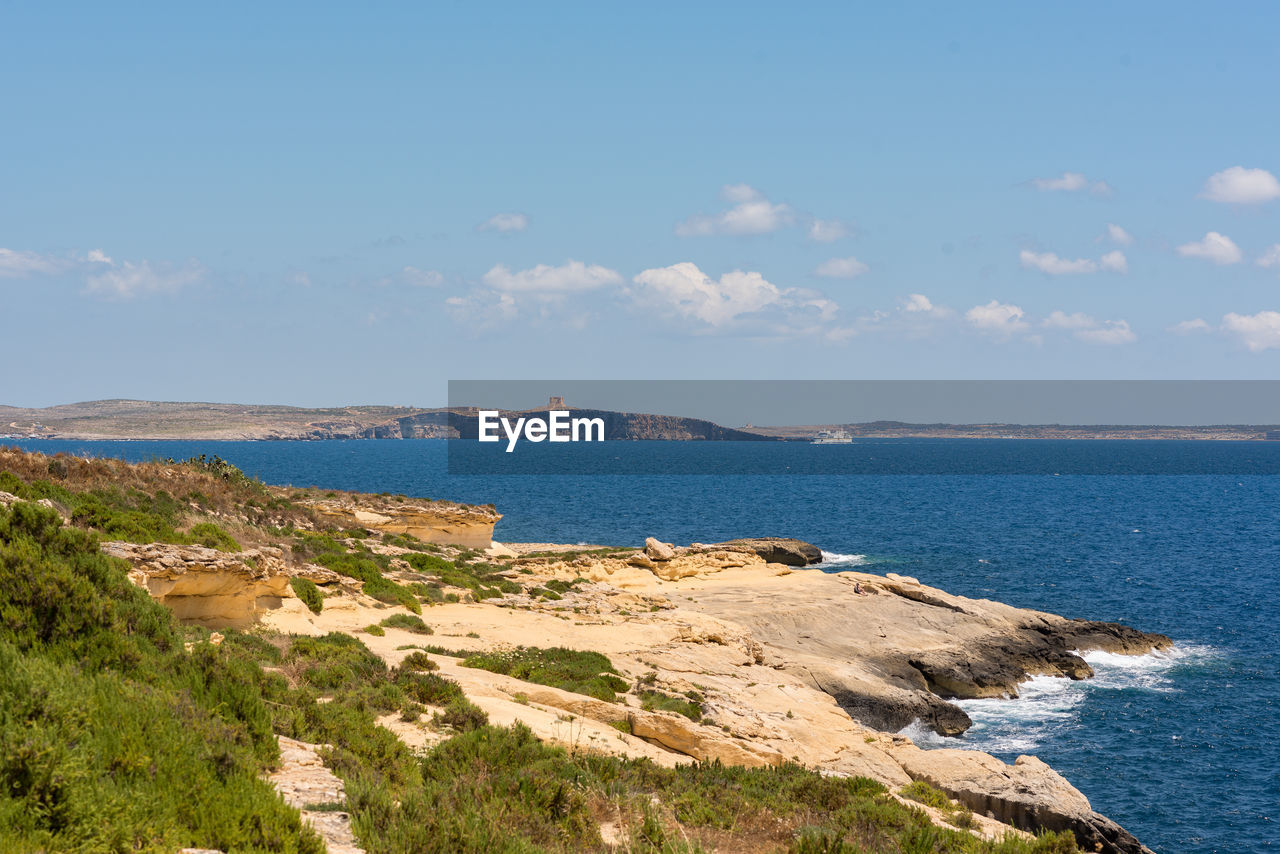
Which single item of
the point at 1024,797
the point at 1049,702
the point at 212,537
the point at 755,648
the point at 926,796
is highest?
the point at 212,537

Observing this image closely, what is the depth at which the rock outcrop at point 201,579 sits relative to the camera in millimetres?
19188

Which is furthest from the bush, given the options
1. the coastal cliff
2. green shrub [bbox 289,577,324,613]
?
green shrub [bbox 289,577,324,613]

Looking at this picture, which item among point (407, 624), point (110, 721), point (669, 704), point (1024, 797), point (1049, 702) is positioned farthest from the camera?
point (1049, 702)

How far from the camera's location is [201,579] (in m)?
20.2

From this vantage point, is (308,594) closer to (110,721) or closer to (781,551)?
(110,721)

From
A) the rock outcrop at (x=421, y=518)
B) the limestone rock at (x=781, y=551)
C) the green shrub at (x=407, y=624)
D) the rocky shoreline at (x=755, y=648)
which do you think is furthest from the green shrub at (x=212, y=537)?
the limestone rock at (x=781, y=551)

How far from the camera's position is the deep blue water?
27.5 meters

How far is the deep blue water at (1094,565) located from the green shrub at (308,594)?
13.0 m

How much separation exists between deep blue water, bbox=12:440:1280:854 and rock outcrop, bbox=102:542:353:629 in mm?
16036

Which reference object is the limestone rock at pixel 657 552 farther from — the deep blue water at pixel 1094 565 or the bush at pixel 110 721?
the bush at pixel 110 721

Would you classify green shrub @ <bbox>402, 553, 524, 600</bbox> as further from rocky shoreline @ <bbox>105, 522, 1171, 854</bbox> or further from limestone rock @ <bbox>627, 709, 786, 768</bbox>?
limestone rock @ <bbox>627, 709, 786, 768</bbox>

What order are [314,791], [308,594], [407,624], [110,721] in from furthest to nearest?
[407,624] → [308,594] → [314,791] → [110,721]

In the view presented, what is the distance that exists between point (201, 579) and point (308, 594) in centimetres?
525

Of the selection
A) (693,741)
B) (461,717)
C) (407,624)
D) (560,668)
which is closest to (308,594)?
(407,624)
